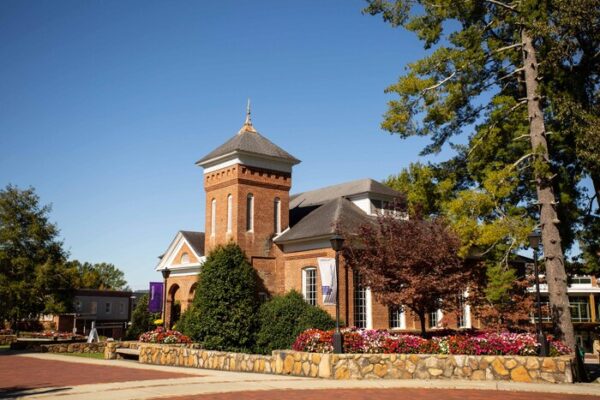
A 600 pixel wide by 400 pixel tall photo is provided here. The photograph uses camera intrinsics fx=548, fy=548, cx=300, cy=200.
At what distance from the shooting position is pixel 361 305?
27125 millimetres

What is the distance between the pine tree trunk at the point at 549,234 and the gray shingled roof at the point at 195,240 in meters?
20.8

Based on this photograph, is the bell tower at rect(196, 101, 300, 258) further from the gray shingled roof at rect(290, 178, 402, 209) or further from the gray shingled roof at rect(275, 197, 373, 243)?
the gray shingled roof at rect(290, 178, 402, 209)

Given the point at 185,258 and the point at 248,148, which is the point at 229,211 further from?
the point at 185,258

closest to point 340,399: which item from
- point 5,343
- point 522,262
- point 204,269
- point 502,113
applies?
point 502,113

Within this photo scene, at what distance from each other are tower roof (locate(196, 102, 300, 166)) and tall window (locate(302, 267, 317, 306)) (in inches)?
266

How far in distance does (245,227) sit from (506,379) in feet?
55.7

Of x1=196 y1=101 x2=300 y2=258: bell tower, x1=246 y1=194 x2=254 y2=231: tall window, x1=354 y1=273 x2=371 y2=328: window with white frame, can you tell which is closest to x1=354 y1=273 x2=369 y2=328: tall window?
x1=354 y1=273 x2=371 y2=328: window with white frame

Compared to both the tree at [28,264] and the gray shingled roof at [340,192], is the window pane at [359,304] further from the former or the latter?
the tree at [28,264]

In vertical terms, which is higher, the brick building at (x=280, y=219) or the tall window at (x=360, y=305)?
the brick building at (x=280, y=219)

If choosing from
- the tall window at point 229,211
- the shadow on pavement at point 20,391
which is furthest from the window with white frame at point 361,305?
the shadow on pavement at point 20,391

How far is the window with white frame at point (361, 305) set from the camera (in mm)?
26875

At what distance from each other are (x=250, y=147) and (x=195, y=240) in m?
8.19

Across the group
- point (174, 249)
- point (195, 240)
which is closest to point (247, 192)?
point (195, 240)

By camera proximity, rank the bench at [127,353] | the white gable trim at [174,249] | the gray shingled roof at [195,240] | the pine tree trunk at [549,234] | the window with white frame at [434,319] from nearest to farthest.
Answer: the pine tree trunk at [549,234] → the bench at [127,353] → the window with white frame at [434,319] → the gray shingled roof at [195,240] → the white gable trim at [174,249]
